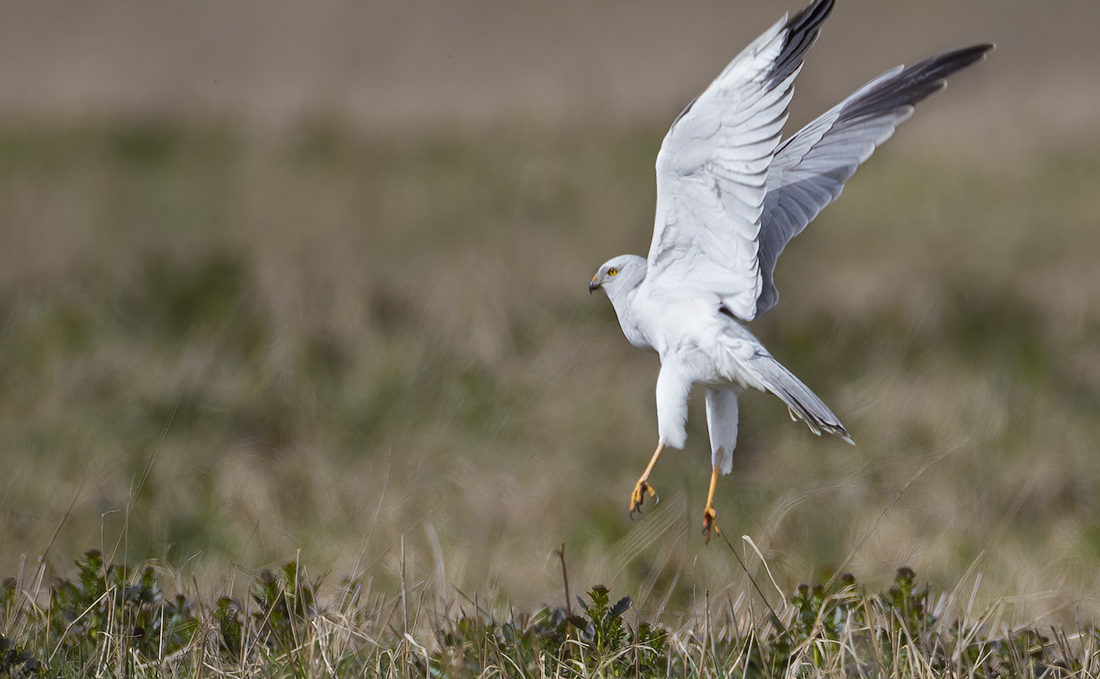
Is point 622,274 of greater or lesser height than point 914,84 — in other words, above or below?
below

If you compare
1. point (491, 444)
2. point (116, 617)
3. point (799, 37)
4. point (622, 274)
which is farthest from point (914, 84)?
point (491, 444)

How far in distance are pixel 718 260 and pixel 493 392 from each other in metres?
4.10

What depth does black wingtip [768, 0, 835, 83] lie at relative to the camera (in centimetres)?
330

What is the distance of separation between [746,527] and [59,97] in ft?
38.4

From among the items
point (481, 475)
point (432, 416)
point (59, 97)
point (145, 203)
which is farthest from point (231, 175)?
point (481, 475)

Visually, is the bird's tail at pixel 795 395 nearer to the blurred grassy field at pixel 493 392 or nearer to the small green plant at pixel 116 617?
the blurred grassy field at pixel 493 392

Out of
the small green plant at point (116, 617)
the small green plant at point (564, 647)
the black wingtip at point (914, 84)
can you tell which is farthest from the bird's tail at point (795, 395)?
the small green plant at point (116, 617)

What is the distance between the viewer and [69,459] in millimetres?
6629

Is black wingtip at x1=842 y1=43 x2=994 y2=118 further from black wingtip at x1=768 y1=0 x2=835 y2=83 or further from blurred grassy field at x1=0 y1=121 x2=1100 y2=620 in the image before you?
blurred grassy field at x1=0 y1=121 x2=1100 y2=620

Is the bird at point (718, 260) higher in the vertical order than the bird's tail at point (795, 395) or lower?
higher

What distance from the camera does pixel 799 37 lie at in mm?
3311

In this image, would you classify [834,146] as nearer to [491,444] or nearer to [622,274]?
[622,274]

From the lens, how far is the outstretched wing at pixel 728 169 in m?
3.34

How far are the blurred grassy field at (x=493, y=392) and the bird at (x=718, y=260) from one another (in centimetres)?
53
